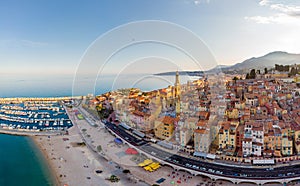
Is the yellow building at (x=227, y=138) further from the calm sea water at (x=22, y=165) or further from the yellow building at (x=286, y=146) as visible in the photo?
A: the calm sea water at (x=22, y=165)

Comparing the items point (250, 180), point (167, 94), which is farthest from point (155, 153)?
point (167, 94)

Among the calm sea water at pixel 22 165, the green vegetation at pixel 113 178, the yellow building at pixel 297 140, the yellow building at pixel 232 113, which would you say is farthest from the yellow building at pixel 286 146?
the calm sea water at pixel 22 165

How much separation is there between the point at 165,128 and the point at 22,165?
19.9 ft

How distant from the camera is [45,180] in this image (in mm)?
8016

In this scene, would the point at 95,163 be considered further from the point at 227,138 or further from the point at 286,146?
the point at 286,146

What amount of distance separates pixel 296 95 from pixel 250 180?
9.15m

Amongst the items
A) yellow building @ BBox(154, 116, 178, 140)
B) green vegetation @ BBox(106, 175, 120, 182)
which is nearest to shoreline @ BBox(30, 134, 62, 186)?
green vegetation @ BBox(106, 175, 120, 182)

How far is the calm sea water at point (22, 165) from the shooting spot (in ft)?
26.4

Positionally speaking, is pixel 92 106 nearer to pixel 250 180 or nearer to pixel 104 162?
pixel 104 162

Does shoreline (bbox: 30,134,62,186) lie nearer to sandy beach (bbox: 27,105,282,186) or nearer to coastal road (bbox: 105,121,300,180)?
sandy beach (bbox: 27,105,282,186)

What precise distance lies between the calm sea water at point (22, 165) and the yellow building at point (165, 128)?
476 cm

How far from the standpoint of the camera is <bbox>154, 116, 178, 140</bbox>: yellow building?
10.3 metres

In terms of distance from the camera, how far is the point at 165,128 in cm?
1044

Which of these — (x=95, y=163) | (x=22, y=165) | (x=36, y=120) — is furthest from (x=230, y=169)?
(x=36, y=120)
